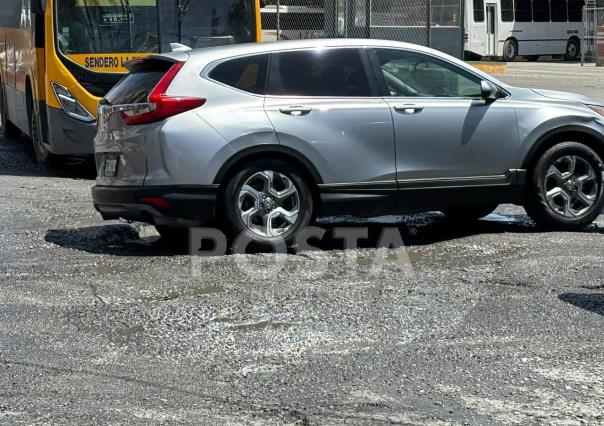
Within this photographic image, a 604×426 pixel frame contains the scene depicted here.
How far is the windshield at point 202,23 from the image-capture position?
47.1 feet

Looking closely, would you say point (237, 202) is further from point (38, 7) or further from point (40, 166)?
point (40, 166)

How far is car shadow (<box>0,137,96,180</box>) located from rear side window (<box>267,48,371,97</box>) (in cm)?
611

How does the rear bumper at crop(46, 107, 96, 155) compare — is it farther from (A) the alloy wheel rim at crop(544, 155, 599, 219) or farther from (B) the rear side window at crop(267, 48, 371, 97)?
(A) the alloy wheel rim at crop(544, 155, 599, 219)

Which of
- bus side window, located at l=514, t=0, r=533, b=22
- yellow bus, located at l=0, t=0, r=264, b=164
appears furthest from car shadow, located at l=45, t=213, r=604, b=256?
bus side window, located at l=514, t=0, r=533, b=22

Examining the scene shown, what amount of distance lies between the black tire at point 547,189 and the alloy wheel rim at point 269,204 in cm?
215

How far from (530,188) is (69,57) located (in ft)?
22.4

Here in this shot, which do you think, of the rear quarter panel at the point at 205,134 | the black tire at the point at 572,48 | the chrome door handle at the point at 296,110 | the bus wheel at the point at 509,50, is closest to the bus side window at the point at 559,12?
the black tire at the point at 572,48

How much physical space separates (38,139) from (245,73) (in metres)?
7.04

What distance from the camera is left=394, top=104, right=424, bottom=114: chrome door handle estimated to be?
9.14 m

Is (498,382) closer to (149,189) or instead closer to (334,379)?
(334,379)

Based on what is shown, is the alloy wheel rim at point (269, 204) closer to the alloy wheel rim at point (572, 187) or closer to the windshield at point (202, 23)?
the alloy wheel rim at point (572, 187)

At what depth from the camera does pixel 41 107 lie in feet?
47.4

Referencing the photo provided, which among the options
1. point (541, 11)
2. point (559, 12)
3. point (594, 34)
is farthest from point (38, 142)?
point (559, 12)

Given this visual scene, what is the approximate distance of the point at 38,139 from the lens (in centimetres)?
1526
